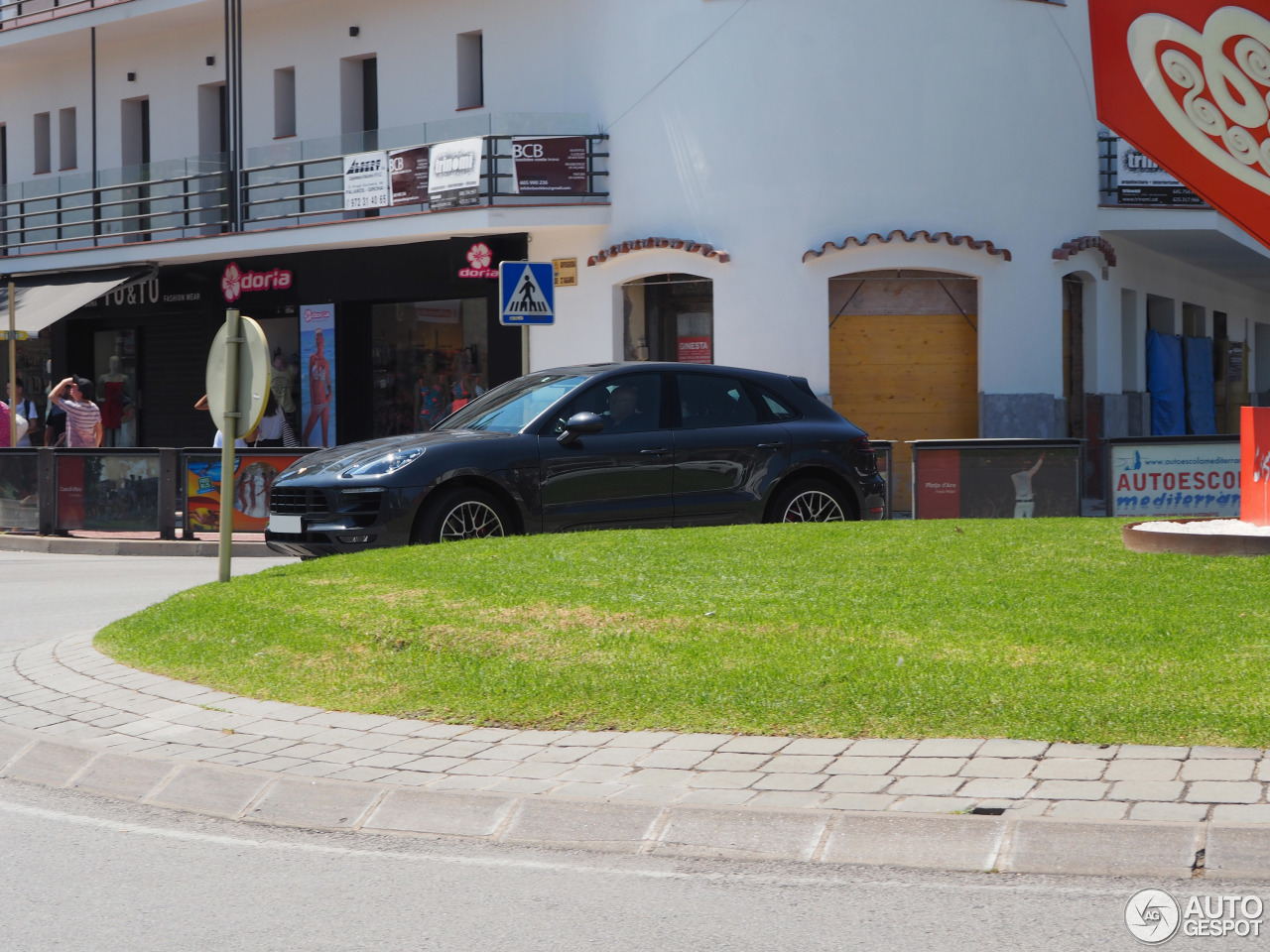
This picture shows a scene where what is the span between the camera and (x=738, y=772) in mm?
5363

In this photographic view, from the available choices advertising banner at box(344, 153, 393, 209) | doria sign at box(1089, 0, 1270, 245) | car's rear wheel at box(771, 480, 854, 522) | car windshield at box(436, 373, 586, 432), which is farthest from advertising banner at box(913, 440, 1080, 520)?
advertising banner at box(344, 153, 393, 209)

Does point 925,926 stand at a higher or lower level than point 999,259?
lower

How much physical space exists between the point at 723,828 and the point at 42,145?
99.9ft

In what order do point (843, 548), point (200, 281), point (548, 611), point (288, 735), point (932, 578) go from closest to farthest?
point (288, 735)
point (548, 611)
point (932, 578)
point (843, 548)
point (200, 281)

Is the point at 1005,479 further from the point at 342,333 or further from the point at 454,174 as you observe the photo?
the point at 342,333

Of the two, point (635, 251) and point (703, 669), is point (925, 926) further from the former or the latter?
point (635, 251)

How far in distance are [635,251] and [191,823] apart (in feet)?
54.8

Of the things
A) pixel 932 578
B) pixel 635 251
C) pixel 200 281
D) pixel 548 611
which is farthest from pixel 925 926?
pixel 200 281

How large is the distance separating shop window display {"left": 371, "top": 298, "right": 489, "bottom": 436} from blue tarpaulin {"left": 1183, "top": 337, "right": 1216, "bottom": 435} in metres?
13.0

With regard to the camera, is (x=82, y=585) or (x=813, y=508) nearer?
(x=813, y=508)

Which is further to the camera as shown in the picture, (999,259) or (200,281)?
(200,281)

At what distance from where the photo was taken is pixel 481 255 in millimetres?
23047

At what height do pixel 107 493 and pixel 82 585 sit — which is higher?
pixel 107 493

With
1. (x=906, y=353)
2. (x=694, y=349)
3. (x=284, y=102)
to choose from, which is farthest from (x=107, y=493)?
(x=284, y=102)
